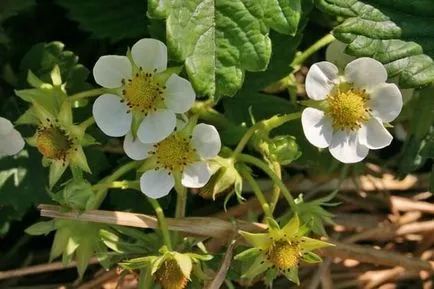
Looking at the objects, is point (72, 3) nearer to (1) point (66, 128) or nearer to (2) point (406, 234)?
(1) point (66, 128)

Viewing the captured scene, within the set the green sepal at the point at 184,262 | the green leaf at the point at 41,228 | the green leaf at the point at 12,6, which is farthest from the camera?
the green leaf at the point at 12,6

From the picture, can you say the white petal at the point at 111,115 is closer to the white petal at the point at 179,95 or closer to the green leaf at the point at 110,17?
the white petal at the point at 179,95

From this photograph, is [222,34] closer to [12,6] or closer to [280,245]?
[280,245]

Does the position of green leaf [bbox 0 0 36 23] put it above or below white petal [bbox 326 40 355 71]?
below

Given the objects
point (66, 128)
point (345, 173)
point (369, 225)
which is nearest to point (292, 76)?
point (345, 173)

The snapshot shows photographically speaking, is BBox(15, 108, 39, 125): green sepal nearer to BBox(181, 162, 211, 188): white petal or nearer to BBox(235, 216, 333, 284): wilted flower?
BBox(181, 162, 211, 188): white petal

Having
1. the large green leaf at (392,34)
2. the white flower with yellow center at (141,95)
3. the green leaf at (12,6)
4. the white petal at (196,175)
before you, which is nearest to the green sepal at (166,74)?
the white flower with yellow center at (141,95)

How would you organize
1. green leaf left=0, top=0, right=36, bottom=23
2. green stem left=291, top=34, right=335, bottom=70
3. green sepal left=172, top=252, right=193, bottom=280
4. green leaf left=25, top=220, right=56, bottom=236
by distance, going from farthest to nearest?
green leaf left=0, top=0, right=36, bottom=23, green stem left=291, top=34, right=335, bottom=70, green leaf left=25, top=220, right=56, bottom=236, green sepal left=172, top=252, right=193, bottom=280

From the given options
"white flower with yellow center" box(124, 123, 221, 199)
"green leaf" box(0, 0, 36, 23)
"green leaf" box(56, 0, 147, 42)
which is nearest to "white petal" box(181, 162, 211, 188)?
"white flower with yellow center" box(124, 123, 221, 199)
